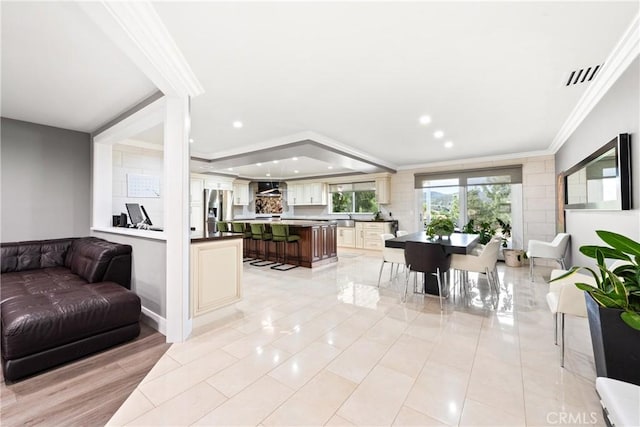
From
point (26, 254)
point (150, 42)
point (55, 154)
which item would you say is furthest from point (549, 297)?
point (55, 154)

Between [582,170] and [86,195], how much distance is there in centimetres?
698

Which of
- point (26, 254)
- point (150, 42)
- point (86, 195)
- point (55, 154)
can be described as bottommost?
point (26, 254)

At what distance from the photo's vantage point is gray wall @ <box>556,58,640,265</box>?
2064 millimetres

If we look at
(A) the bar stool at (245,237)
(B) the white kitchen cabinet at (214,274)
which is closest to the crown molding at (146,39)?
(B) the white kitchen cabinet at (214,274)

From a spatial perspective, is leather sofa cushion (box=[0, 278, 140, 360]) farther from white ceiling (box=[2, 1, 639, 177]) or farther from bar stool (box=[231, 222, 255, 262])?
bar stool (box=[231, 222, 255, 262])

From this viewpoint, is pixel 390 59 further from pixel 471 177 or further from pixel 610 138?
pixel 471 177

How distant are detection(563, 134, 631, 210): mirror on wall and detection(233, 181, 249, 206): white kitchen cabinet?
8.33 m

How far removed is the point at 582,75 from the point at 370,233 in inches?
222

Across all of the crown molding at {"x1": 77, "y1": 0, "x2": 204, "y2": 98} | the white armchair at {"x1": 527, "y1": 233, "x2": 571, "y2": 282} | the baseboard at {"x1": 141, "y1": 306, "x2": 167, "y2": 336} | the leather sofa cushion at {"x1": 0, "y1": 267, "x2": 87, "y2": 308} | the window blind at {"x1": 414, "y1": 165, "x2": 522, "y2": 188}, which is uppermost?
the crown molding at {"x1": 77, "y1": 0, "x2": 204, "y2": 98}

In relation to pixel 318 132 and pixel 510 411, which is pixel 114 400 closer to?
pixel 510 411

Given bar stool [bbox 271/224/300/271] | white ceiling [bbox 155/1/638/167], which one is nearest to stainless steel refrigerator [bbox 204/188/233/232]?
bar stool [bbox 271/224/300/271]

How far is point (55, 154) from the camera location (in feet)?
12.2

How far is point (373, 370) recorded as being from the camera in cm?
195

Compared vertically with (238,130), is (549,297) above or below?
below
